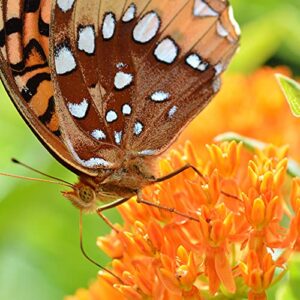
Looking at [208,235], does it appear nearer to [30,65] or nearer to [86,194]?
[86,194]

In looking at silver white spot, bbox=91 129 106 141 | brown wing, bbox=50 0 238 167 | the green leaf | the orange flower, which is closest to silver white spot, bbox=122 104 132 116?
brown wing, bbox=50 0 238 167

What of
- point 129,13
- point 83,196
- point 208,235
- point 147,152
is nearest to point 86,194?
point 83,196

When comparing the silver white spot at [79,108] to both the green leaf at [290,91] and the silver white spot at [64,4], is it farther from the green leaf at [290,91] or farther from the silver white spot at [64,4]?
the green leaf at [290,91]

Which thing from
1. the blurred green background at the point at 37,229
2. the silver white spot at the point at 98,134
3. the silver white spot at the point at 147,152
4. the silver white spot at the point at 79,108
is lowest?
the blurred green background at the point at 37,229

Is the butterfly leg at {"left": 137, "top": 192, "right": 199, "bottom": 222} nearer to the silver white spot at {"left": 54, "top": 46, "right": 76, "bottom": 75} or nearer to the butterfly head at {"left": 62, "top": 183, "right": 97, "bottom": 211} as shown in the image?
the butterfly head at {"left": 62, "top": 183, "right": 97, "bottom": 211}

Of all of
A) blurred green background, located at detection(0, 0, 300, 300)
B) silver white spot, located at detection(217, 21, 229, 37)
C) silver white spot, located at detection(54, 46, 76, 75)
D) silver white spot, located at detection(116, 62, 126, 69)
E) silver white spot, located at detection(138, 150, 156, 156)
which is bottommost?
blurred green background, located at detection(0, 0, 300, 300)

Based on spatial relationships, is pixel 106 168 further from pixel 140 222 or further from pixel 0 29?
pixel 0 29

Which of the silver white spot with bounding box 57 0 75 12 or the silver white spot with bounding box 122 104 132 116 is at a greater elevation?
the silver white spot with bounding box 57 0 75 12

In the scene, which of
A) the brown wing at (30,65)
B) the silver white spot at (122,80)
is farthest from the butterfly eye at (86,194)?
the silver white spot at (122,80)
